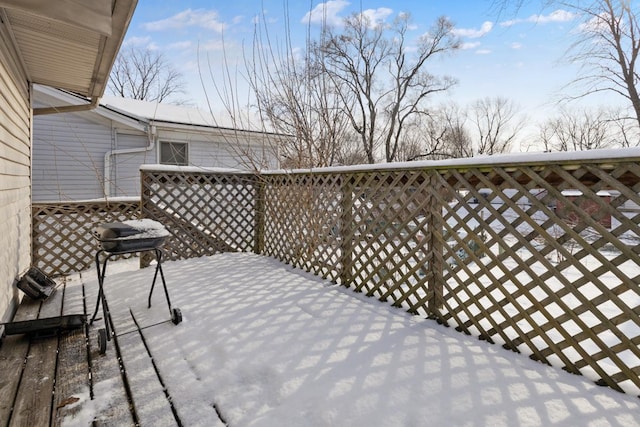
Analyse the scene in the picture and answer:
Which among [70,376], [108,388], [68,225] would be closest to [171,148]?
[68,225]

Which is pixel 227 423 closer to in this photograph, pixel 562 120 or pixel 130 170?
pixel 130 170

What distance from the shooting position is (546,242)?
2.21m

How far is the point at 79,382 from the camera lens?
1.86 metres

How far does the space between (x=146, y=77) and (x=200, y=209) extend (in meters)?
20.6

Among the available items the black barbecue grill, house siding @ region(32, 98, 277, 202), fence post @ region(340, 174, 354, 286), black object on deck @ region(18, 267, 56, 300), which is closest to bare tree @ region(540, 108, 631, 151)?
house siding @ region(32, 98, 277, 202)

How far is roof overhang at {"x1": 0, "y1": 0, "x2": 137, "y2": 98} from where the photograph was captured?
200 centimetres

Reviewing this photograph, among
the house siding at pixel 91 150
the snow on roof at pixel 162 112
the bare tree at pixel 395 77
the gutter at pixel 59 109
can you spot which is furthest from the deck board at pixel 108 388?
the bare tree at pixel 395 77

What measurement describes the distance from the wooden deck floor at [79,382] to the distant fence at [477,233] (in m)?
2.05

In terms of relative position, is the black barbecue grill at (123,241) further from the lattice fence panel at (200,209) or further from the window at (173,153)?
the window at (173,153)

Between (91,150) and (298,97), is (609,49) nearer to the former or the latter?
(298,97)

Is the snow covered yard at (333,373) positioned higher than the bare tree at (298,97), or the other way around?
the bare tree at (298,97)

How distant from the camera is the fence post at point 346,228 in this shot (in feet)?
11.7

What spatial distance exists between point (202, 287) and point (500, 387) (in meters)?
2.74

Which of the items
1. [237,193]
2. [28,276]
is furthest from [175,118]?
[28,276]
